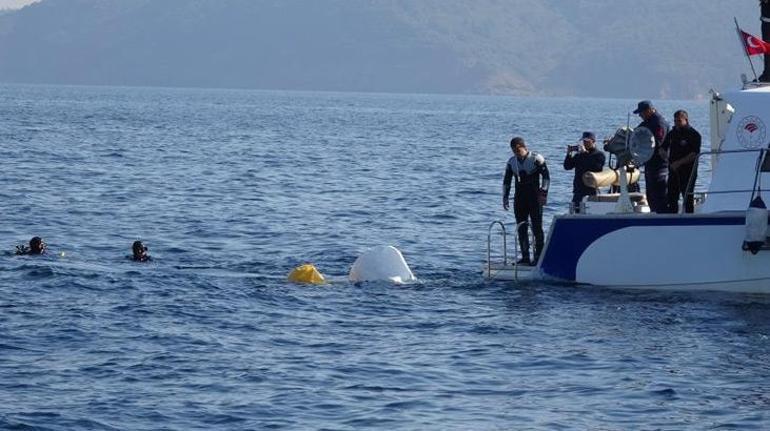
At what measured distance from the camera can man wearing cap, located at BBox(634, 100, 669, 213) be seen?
20422mm

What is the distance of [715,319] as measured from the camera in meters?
18.9

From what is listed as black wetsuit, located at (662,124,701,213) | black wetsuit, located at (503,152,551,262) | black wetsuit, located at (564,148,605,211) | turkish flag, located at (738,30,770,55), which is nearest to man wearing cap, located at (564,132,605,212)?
black wetsuit, located at (564,148,605,211)

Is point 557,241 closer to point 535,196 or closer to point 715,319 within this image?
point 535,196

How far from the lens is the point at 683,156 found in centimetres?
2016

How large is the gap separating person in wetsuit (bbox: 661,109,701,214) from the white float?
13.5ft

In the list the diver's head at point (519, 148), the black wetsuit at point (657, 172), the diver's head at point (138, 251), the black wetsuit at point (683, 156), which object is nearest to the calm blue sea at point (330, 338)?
the diver's head at point (138, 251)

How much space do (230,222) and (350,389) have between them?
668 inches

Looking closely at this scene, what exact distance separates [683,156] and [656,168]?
0.43m

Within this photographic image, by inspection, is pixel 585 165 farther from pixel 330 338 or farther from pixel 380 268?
pixel 330 338

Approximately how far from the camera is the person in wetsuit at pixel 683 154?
2008cm

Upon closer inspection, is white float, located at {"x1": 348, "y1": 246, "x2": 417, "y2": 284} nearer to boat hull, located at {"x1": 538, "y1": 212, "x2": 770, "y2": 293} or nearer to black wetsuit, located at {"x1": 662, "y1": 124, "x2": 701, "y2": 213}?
boat hull, located at {"x1": 538, "y1": 212, "x2": 770, "y2": 293}

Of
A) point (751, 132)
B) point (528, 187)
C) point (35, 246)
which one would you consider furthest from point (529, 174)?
point (35, 246)

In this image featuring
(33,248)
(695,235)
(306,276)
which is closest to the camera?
(695,235)

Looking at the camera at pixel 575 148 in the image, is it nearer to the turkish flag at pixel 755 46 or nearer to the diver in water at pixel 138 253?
the turkish flag at pixel 755 46
